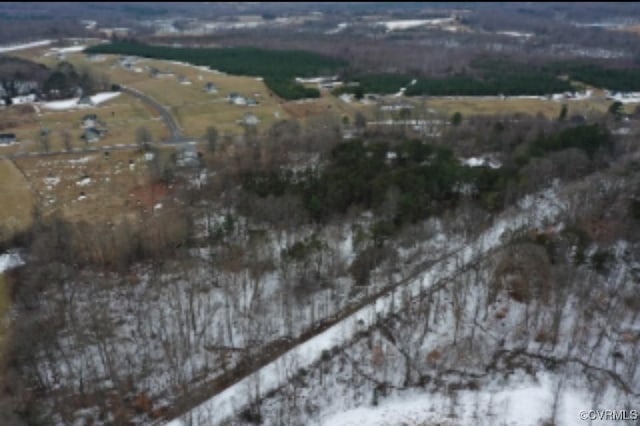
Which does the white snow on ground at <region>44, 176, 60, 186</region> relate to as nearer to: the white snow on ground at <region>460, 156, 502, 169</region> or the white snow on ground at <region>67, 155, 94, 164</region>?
the white snow on ground at <region>67, 155, 94, 164</region>

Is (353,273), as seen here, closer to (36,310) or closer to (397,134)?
(36,310)

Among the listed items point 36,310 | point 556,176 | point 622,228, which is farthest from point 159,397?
point 556,176

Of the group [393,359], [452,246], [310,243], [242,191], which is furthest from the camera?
[242,191]

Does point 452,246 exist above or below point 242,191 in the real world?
below

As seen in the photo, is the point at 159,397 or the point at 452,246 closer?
the point at 159,397

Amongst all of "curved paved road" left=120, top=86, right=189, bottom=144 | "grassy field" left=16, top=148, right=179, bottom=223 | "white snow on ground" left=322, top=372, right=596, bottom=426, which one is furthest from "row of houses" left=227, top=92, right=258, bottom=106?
"white snow on ground" left=322, top=372, right=596, bottom=426

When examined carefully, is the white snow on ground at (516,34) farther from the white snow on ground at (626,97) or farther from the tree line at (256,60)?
the white snow on ground at (626,97)

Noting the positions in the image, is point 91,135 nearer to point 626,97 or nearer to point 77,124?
point 77,124
